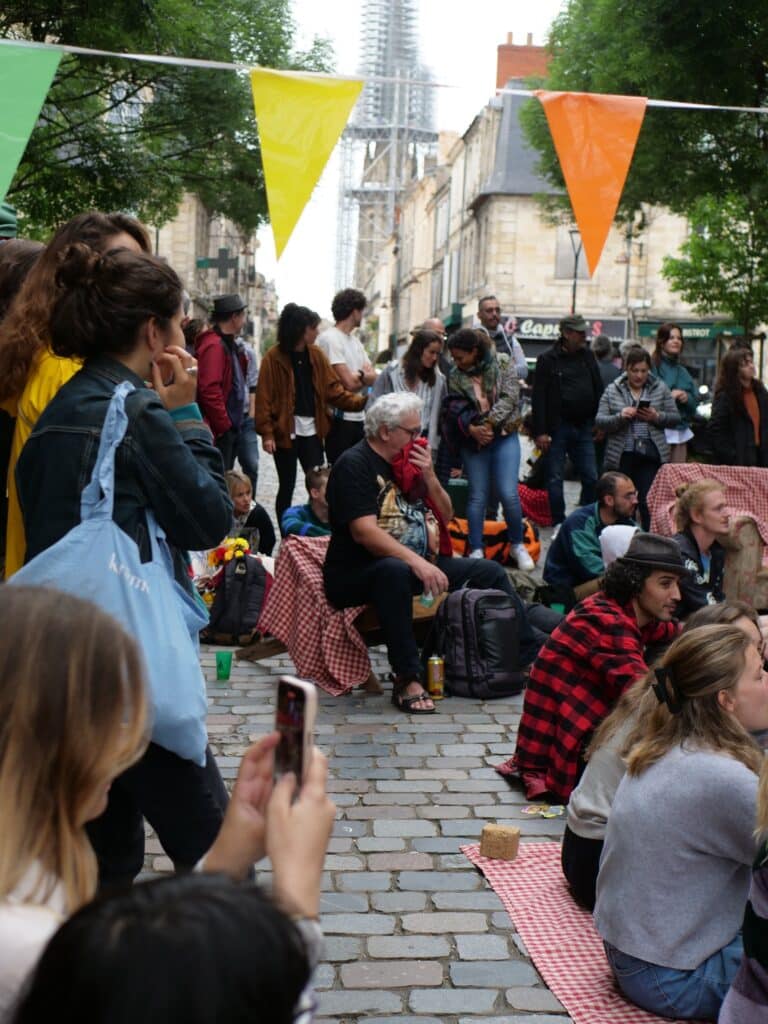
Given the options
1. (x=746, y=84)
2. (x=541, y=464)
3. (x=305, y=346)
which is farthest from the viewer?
(x=746, y=84)

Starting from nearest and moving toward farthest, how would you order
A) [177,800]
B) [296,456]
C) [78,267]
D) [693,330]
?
[177,800], [78,267], [296,456], [693,330]

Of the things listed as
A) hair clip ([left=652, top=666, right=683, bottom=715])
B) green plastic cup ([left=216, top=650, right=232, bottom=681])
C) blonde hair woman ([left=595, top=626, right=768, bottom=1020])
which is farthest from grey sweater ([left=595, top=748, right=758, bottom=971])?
green plastic cup ([left=216, top=650, right=232, bottom=681])

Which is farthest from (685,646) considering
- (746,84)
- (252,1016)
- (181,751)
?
(746,84)

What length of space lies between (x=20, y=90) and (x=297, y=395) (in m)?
4.72

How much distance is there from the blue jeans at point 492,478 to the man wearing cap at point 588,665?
4469 millimetres

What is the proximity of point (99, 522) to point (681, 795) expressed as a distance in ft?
6.02

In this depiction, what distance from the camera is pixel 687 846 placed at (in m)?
3.95

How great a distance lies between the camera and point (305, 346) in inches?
416

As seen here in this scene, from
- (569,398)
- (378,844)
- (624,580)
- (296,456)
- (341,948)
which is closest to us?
(341,948)

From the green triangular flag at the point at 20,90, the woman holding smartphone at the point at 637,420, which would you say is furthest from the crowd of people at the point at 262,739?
the woman holding smartphone at the point at 637,420

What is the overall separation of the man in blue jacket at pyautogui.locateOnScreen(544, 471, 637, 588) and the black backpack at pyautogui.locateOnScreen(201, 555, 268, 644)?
1836 millimetres

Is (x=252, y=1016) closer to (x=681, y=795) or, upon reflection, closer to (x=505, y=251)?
(x=681, y=795)

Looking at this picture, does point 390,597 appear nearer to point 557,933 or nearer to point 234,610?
point 234,610

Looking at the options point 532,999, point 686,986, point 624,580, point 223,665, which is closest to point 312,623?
point 223,665
